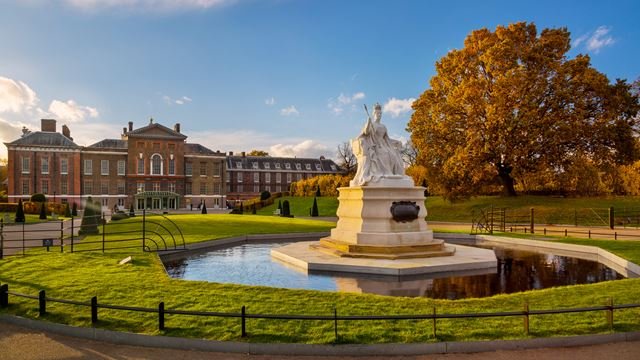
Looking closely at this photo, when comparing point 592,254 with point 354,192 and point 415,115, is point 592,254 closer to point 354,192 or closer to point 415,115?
point 354,192

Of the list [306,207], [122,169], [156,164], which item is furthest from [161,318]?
[122,169]

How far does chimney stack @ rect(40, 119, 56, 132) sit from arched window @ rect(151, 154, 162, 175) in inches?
637

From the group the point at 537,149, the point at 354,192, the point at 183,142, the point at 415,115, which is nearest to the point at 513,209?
the point at 537,149

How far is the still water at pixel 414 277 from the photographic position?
11008 mm

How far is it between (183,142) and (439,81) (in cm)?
4888

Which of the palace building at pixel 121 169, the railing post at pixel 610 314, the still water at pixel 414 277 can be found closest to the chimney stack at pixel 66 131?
the palace building at pixel 121 169

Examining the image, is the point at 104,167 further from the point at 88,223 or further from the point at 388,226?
the point at 388,226

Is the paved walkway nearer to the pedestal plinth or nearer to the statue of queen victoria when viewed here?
the pedestal plinth

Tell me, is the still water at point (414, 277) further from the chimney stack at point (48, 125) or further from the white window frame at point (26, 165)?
the chimney stack at point (48, 125)

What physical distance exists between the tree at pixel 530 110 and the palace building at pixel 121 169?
51.0m

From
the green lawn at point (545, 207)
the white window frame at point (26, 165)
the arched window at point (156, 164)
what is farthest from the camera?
the arched window at point (156, 164)

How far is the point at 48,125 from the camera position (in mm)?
72375

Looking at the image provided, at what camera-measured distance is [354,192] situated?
15.9m

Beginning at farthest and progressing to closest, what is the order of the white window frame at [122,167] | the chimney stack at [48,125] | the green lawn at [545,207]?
the white window frame at [122,167], the chimney stack at [48,125], the green lawn at [545,207]
